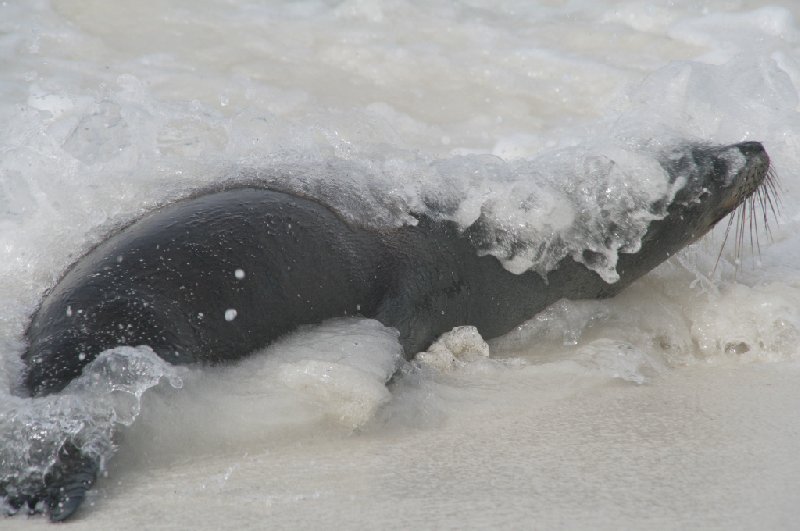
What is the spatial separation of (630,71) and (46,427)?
5.98m

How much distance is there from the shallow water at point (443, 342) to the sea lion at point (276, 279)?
0.08 metres

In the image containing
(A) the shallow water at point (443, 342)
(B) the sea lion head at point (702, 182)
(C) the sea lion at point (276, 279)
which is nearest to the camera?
(A) the shallow water at point (443, 342)

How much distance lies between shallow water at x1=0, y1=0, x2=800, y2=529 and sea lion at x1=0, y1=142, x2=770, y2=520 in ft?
0.27

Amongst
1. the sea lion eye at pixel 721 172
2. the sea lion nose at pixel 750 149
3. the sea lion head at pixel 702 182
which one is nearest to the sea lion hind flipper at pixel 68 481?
the sea lion head at pixel 702 182

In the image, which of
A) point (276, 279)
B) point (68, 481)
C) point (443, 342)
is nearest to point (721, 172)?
point (443, 342)

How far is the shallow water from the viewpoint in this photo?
8.11 ft

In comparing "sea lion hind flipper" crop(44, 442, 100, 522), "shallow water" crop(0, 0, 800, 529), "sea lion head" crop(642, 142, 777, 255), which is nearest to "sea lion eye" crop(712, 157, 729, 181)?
"sea lion head" crop(642, 142, 777, 255)

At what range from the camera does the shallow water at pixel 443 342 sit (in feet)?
8.11

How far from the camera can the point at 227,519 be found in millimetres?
2275

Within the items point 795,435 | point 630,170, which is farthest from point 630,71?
point 795,435

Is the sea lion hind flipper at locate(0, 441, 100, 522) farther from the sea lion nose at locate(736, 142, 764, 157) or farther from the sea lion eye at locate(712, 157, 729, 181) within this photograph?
the sea lion nose at locate(736, 142, 764, 157)

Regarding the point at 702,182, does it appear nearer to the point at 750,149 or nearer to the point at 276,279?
the point at 750,149

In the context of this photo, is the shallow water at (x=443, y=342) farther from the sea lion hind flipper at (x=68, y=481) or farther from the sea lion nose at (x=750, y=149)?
the sea lion nose at (x=750, y=149)

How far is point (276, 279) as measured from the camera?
10.8 ft
